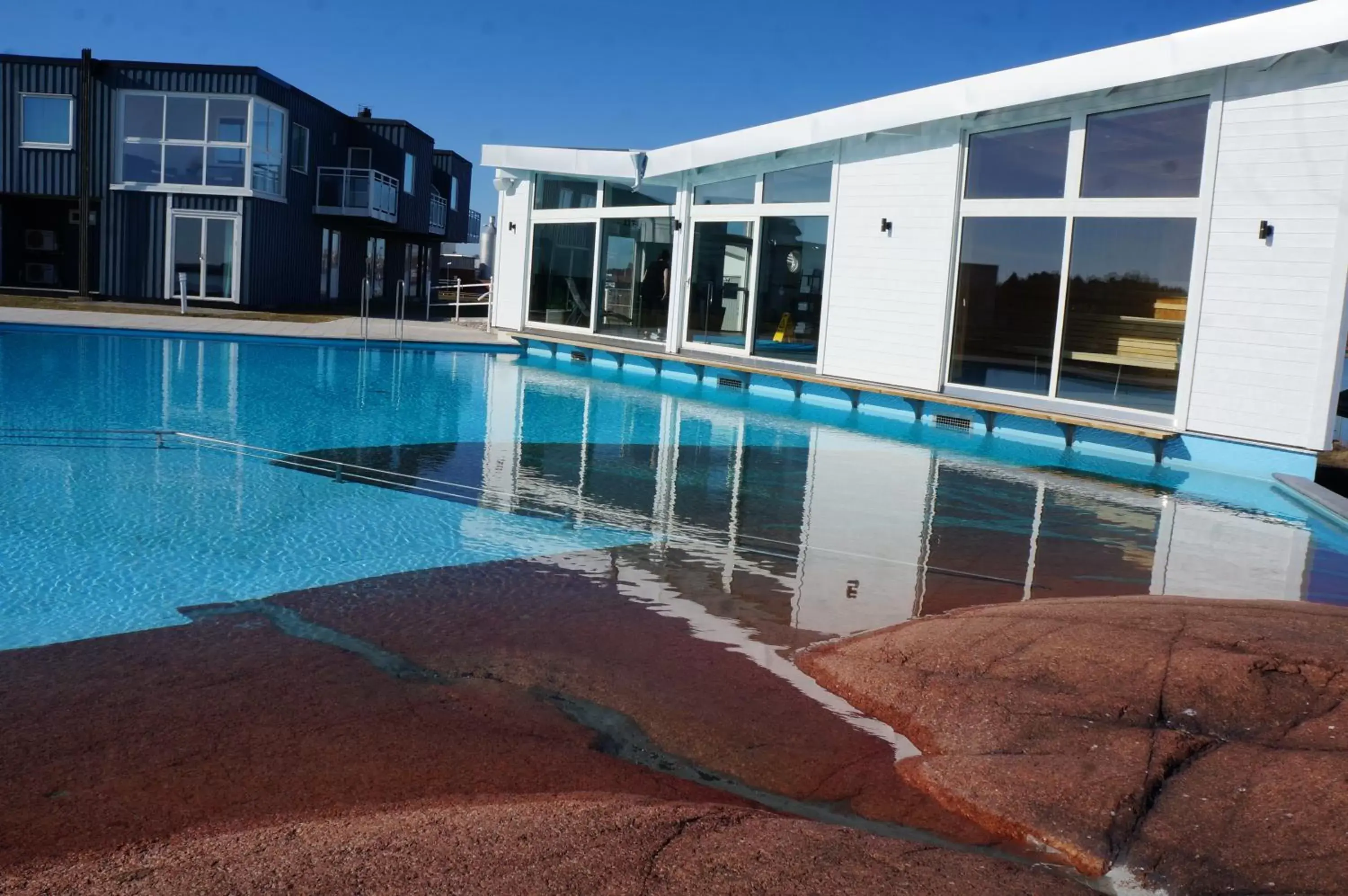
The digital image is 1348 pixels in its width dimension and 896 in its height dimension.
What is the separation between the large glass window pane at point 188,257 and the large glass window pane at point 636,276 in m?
11.5

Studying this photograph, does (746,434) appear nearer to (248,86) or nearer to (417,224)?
(248,86)

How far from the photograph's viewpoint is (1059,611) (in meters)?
4.81

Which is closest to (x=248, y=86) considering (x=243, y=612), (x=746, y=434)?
(x=746, y=434)

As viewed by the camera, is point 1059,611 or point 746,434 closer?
point 1059,611

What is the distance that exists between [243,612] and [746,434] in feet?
23.5

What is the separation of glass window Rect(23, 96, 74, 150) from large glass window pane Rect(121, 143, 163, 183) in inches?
47.5

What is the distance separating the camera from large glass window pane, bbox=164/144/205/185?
82.1 ft

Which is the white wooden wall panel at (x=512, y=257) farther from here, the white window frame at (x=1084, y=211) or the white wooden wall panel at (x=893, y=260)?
the white window frame at (x=1084, y=211)

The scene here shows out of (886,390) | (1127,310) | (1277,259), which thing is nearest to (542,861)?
(1277,259)

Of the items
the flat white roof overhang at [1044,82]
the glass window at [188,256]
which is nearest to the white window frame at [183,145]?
the glass window at [188,256]

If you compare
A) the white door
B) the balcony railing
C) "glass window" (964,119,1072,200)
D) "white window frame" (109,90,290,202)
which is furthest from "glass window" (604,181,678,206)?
the balcony railing

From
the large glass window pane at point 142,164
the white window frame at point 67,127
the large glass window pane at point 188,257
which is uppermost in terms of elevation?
the white window frame at point 67,127

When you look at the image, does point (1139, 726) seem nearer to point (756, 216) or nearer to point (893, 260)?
point (893, 260)

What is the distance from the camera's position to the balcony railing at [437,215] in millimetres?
37125
